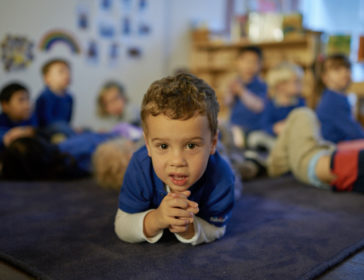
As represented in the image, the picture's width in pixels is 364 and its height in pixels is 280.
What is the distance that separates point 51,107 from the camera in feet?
9.61

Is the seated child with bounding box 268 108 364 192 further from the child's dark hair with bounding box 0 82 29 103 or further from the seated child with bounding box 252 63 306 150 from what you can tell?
the child's dark hair with bounding box 0 82 29 103

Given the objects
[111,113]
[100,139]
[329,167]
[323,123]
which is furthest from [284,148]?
[111,113]

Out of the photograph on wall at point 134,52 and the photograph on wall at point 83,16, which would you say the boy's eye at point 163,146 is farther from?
the photograph on wall at point 134,52

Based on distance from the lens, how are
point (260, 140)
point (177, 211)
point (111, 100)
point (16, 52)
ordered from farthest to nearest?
point (111, 100), point (16, 52), point (260, 140), point (177, 211)

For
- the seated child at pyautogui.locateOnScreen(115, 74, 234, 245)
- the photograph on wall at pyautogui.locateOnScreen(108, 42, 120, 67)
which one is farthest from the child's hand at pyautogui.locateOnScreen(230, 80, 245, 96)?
the seated child at pyautogui.locateOnScreen(115, 74, 234, 245)

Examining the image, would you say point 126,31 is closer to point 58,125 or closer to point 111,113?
point 111,113

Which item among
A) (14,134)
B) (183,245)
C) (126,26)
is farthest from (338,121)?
(126,26)

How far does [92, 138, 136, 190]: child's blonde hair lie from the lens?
1.58 meters

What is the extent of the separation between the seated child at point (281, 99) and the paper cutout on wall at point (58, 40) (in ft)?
6.83

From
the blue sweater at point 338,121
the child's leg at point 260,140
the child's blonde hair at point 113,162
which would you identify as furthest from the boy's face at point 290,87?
the child's blonde hair at point 113,162

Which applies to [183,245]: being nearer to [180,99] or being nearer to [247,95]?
[180,99]

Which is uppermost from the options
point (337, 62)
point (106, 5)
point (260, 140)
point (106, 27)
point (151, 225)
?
point (106, 5)

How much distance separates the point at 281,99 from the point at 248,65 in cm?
62

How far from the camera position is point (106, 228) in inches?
45.8
